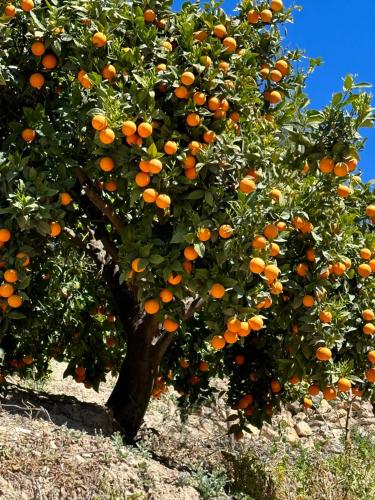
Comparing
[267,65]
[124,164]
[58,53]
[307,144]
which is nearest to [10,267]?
[124,164]

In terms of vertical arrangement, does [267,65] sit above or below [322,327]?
above

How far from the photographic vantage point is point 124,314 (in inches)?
241

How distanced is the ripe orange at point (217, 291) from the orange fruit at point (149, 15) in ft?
6.83

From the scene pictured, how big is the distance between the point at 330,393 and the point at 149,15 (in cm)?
301

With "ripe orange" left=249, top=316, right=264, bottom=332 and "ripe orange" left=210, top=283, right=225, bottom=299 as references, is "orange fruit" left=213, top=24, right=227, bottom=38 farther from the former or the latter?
"ripe orange" left=249, top=316, right=264, bottom=332

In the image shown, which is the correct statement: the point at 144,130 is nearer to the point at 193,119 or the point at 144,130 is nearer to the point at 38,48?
the point at 193,119

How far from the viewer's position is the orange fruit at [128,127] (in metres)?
4.02

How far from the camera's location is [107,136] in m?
4.00

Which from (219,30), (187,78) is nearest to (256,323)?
(187,78)

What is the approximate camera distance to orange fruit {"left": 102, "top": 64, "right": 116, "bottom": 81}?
4.41m

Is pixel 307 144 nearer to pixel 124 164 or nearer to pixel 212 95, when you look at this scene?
pixel 212 95

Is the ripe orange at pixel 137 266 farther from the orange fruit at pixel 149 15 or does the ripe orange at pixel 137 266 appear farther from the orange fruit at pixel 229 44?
the orange fruit at pixel 149 15

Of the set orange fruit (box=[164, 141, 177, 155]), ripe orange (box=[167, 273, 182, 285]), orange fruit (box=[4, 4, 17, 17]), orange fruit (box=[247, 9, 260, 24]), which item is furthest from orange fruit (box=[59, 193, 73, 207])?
orange fruit (box=[247, 9, 260, 24])

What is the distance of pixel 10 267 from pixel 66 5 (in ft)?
5.99
